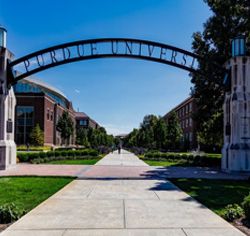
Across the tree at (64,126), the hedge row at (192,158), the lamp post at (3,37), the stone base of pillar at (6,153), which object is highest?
the lamp post at (3,37)

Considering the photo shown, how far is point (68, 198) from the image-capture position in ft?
30.1

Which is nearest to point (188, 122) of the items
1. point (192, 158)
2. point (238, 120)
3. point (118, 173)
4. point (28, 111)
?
point (28, 111)

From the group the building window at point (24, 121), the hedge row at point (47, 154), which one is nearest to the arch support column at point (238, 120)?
the hedge row at point (47, 154)

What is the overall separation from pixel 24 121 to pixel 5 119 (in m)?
44.5

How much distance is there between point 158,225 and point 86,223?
4.52 ft

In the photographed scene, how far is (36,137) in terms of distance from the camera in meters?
56.6

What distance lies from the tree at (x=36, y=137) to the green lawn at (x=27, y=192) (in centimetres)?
4523

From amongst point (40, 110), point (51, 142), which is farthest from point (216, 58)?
point (51, 142)

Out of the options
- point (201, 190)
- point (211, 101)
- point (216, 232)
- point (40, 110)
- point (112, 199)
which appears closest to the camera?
point (216, 232)

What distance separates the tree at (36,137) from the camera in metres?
56.7

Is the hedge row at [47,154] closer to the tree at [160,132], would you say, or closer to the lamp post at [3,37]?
the lamp post at [3,37]

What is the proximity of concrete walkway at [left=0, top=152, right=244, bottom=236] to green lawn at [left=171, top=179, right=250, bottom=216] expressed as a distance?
0.34 meters

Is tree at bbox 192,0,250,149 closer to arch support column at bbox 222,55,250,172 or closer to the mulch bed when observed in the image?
arch support column at bbox 222,55,250,172

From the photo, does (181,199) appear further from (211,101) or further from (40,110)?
(40,110)
